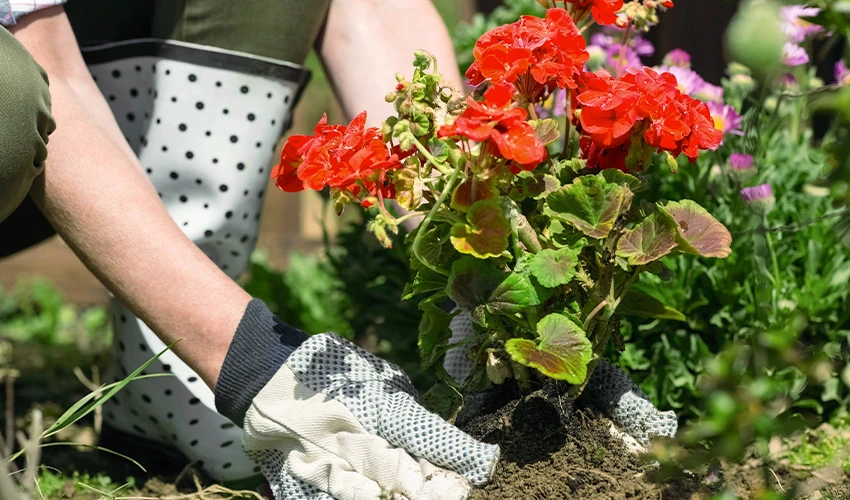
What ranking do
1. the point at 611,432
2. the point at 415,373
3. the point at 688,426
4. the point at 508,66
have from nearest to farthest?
the point at 508,66 < the point at 611,432 < the point at 688,426 < the point at 415,373

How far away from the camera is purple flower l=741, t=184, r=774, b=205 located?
4.48ft

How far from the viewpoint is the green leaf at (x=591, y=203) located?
3.44 ft

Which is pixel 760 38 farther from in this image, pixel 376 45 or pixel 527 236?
pixel 376 45

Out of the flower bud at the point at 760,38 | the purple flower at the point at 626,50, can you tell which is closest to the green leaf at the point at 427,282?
the flower bud at the point at 760,38

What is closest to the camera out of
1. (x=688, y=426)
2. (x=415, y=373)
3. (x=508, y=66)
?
(x=508, y=66)

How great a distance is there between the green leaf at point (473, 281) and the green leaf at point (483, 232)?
0.07 metres

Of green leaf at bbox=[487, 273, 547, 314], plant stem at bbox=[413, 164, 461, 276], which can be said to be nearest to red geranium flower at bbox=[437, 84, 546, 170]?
plant stem at bbox=[413, 164, 461, 276]

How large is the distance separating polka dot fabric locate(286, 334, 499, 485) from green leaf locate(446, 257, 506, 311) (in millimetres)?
165

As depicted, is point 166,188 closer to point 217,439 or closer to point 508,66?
point 217,439

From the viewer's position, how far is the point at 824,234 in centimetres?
169

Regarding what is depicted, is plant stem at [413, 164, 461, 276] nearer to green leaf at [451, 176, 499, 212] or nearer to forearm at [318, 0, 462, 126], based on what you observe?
green leaf at [451, 176, 499, 212]

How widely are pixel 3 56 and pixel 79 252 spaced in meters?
0.28

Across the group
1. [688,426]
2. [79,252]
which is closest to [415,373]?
[688,426]

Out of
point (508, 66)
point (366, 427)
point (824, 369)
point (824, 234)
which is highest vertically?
point (508, 66)
